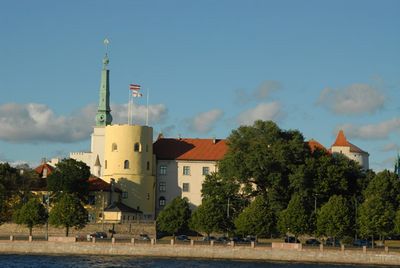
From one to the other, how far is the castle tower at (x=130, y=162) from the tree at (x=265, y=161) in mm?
13209

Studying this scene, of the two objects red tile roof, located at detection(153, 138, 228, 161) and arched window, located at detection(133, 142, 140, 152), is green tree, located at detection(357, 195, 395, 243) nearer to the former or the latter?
red tile roof, located at detection(153, 138, 228, 161)

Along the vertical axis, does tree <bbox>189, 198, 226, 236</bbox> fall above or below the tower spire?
below

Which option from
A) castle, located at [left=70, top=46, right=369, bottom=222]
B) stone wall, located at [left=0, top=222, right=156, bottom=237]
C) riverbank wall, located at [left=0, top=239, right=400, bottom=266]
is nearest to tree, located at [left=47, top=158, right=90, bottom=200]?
castle, located at [left=70, top=46, right=369, bottom=222]

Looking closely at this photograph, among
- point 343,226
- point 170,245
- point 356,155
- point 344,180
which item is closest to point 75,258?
point 170,245

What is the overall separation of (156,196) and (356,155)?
35551mm

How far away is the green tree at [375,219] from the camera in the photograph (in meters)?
101

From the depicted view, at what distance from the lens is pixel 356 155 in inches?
5846

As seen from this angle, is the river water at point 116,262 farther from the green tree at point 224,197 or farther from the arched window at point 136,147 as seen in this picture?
the arched window at point 136,147

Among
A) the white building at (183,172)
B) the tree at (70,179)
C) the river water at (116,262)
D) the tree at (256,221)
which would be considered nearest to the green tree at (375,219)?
the tree at (256,221)

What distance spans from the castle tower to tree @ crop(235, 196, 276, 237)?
25.6m

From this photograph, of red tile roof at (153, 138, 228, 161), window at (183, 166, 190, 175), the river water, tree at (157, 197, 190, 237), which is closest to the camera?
the river water

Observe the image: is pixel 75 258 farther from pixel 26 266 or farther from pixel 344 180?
pixel 344 180

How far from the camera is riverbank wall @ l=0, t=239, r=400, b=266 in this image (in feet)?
295

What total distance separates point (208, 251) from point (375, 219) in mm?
19764
